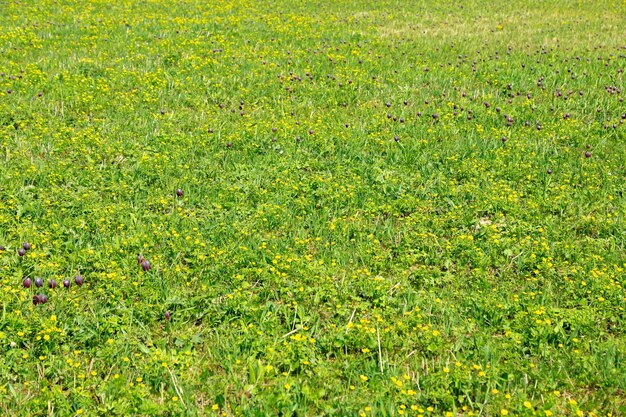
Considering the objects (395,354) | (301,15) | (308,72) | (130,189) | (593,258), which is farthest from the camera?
(301,15)

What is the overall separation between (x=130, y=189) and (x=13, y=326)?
2483 mm

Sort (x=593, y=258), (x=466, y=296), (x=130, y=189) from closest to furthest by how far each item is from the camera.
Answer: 1. (x=466, y=296)
2. (x=593, y=258)
3. (x=130, y=189)

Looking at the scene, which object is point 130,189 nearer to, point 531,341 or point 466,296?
point 466,296

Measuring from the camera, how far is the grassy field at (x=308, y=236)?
4.06 meters

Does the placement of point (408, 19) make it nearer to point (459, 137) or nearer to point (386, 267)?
point (459, 137)

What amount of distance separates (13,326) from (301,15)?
49.0 ft

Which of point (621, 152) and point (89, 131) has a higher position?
point (89, 131)

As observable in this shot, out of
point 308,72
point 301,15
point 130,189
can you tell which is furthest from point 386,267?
point 301,15

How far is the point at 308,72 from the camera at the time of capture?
11.3m

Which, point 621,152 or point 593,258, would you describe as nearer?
point 593,258

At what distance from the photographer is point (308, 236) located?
591cm

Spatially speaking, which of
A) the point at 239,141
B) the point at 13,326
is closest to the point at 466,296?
the point at 13,326

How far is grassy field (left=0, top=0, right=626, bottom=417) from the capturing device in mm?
4062

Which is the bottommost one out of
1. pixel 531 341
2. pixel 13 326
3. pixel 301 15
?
pixel 531 341
